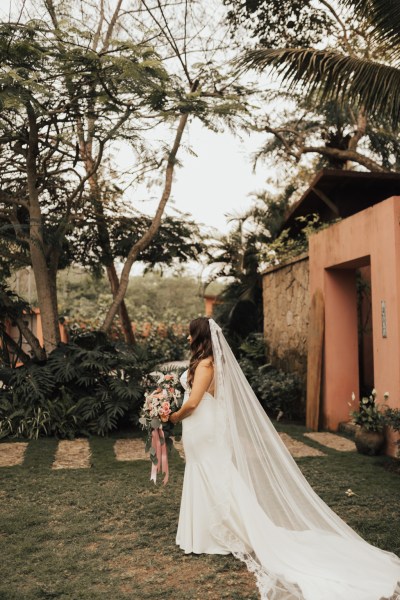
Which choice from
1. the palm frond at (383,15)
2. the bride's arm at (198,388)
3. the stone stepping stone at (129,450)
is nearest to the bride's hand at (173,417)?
the bride's arm at (198,388)

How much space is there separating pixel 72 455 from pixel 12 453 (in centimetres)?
82

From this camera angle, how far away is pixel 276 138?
58.0ft

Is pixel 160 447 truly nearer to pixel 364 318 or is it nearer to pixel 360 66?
pixel 360 66

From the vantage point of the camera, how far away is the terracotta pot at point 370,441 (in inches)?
310

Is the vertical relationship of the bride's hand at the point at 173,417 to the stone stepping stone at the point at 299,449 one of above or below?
above

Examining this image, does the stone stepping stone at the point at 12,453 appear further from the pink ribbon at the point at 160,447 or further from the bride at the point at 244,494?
the bride at the point at 244,494

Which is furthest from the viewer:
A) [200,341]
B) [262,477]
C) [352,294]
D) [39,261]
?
[39,261]

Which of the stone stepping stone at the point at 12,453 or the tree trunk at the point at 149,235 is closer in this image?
the stone stepping stone at the point at 12,453

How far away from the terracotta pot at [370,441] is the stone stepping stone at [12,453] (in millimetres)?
4328

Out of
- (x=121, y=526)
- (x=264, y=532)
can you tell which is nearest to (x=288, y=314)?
(x=121, y=526)

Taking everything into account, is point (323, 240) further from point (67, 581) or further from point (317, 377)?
point (67, 581)

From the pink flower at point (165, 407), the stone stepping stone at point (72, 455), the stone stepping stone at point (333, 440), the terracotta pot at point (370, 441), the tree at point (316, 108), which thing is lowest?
the stone stepping stone at point (72, 455)

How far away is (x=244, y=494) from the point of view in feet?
14.9

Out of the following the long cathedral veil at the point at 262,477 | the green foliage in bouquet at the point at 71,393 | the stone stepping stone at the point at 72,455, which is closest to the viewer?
the long cathedral veil at the point at 262,477
